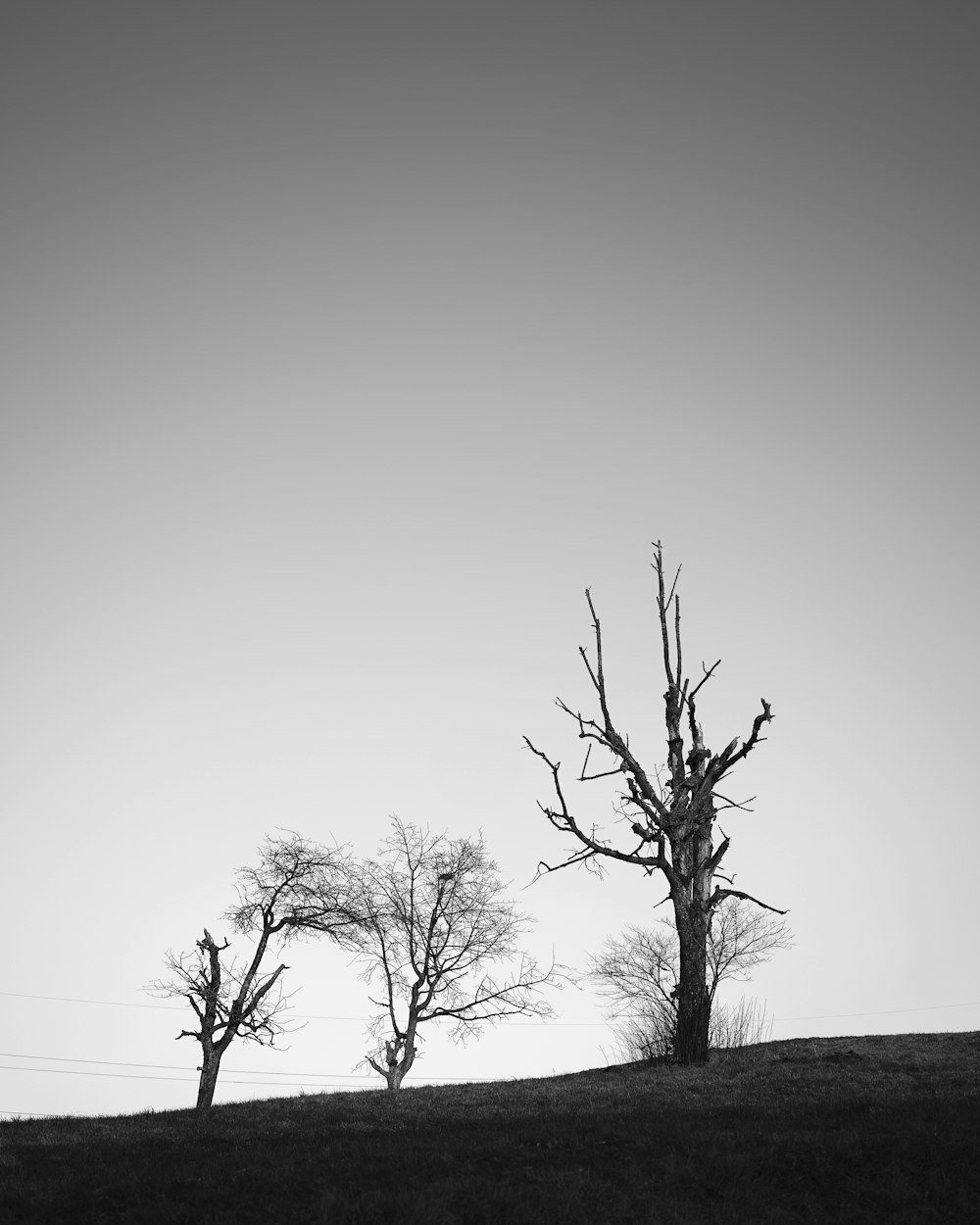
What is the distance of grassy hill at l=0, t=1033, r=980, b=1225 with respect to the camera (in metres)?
8.40

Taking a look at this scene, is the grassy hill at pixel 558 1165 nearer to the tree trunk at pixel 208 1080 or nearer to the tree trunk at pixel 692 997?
the tree trunk at pixel 692 997

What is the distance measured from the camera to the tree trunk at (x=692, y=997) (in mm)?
20266

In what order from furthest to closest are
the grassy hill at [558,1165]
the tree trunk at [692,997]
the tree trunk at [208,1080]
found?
the tree trunk at [208,1080]
the tree trunk at [692,997]
the grassy hill at [558,1165]

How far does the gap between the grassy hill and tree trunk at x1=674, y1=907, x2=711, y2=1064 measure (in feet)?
19.8

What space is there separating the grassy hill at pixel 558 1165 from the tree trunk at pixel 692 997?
6034mm

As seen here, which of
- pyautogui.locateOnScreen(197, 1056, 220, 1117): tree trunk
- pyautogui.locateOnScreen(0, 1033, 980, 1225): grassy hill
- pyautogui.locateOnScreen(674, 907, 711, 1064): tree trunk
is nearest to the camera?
pyautogui.locateOnScreen(0, 1033, 980, 1225): grassy hill

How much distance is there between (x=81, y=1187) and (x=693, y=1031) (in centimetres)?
1500

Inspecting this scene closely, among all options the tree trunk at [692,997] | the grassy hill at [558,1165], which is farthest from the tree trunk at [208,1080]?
the tree trunk at [692,997]

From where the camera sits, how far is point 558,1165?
962 cm

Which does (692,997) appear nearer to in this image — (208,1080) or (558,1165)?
(558,1165)

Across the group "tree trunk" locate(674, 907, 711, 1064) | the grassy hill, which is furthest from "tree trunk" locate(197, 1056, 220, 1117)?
"tree trunk" locate(674, 907, 711, 1064)

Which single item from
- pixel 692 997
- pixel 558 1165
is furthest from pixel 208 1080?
pixel 558 1165

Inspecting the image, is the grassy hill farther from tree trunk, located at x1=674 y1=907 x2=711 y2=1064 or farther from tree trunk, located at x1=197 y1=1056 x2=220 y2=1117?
tree trunk, located at x1=197 y1=1056 x2=220 y2=1117

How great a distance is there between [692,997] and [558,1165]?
12388mm
